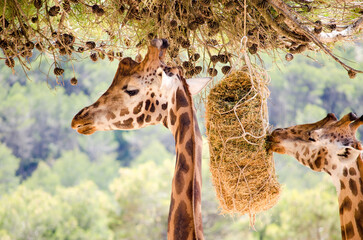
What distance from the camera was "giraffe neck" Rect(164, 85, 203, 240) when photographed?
885 mm

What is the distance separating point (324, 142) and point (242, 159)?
23 cm

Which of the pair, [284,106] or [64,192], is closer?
[64,192]

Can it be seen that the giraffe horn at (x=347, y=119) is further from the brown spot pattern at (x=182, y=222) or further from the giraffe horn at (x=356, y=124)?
the brown spot pattern at (x=182, y=222)

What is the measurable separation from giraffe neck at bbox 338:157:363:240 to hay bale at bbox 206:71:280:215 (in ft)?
0.70

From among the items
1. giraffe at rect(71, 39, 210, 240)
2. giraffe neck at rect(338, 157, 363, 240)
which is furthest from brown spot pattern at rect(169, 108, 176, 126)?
giraffe neck at rect(338, 157, 363, 240)

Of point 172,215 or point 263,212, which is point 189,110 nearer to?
point 172,215

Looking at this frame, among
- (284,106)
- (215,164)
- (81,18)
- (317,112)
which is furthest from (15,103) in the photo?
(215,164)

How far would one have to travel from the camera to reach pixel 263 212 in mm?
1341

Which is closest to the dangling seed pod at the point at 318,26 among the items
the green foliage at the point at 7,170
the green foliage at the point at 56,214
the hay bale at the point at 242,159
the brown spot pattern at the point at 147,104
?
the hay bale at the point at 242,159

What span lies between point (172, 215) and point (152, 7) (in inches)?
24.5

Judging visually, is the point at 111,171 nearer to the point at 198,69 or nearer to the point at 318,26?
the point at 198,69

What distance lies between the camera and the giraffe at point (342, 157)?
1090 millimetres

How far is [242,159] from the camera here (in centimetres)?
124

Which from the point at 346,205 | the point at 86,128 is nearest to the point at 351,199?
the point at 346,205
